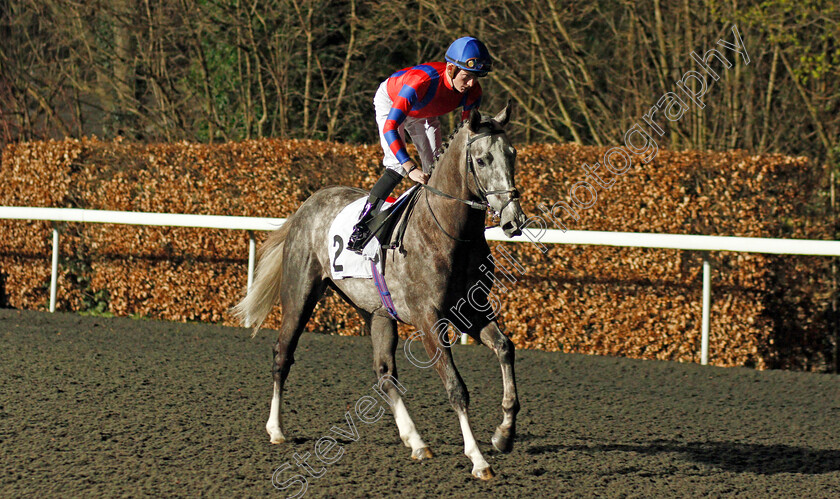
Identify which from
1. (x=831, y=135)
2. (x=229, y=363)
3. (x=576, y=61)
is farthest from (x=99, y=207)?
(x=831, y=135)

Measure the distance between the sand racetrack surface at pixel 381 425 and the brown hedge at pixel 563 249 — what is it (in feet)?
1.54

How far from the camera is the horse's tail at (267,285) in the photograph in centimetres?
570

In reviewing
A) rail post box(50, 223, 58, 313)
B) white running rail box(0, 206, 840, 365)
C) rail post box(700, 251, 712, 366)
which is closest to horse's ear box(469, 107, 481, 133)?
white running rail box(0, 206, 840, 365)

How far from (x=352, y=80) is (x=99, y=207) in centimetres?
407

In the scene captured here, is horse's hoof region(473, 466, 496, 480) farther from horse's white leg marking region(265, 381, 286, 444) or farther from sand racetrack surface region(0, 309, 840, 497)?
horse's white leg marking region(265, 381, 286, 444)

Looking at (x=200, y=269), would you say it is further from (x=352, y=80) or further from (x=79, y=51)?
(x=79, y=51)

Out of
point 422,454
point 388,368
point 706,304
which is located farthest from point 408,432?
point 706,304

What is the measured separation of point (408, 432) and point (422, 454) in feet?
0.61

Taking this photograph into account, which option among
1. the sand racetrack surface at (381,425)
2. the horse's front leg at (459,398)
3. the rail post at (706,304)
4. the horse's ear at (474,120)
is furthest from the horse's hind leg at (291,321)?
the rail post at (706,304)

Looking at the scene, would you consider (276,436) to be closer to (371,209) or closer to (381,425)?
(381,425)

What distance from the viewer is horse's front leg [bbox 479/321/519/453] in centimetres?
409

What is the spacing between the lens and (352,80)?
40.6 feet

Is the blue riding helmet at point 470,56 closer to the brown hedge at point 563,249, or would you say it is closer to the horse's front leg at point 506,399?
the horse's front leg at point 506,399

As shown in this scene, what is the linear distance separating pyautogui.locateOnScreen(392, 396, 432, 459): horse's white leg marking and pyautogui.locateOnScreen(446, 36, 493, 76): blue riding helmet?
5.78 feet
